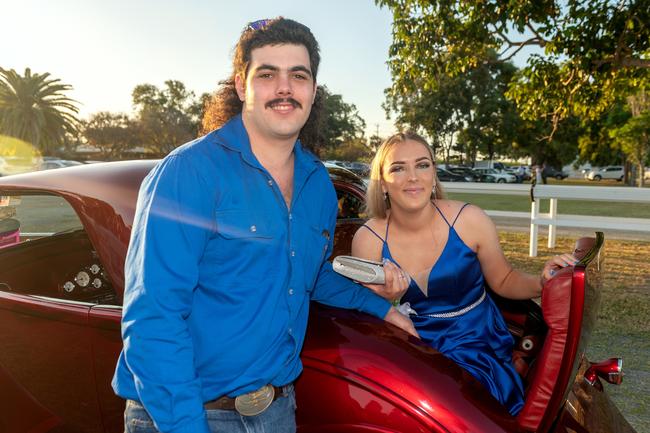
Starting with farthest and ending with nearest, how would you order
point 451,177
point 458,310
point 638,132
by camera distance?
point 451,177 < point 638,132 < point 458,310

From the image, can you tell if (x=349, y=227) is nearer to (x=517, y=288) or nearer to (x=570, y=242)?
(x=517, y=288)

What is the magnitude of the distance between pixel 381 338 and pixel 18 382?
67.4 inches

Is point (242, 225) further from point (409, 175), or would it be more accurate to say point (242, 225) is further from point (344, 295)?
point (409, 175)

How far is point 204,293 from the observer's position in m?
1.59

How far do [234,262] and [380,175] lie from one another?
138cm

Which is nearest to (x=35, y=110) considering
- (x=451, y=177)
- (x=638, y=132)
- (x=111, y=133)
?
(x=111, y=133)

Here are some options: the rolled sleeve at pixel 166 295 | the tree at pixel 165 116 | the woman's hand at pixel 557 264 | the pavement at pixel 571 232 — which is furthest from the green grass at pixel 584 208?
the tree at pixel 165 116

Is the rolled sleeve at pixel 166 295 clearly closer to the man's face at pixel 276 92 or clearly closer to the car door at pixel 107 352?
the man's face at pixel 276 92

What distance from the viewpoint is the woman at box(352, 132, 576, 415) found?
2518 mm

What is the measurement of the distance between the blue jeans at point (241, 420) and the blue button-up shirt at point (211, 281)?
2.3 inches

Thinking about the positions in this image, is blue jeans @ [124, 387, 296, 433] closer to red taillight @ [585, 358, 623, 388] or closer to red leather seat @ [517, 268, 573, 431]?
red leather seat @ [517, 268, 573, 431]

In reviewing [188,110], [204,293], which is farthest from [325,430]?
[188,110]

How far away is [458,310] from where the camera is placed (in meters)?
2.56

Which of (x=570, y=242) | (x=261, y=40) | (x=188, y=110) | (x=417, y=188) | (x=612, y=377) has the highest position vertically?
(x=188, y=110)
